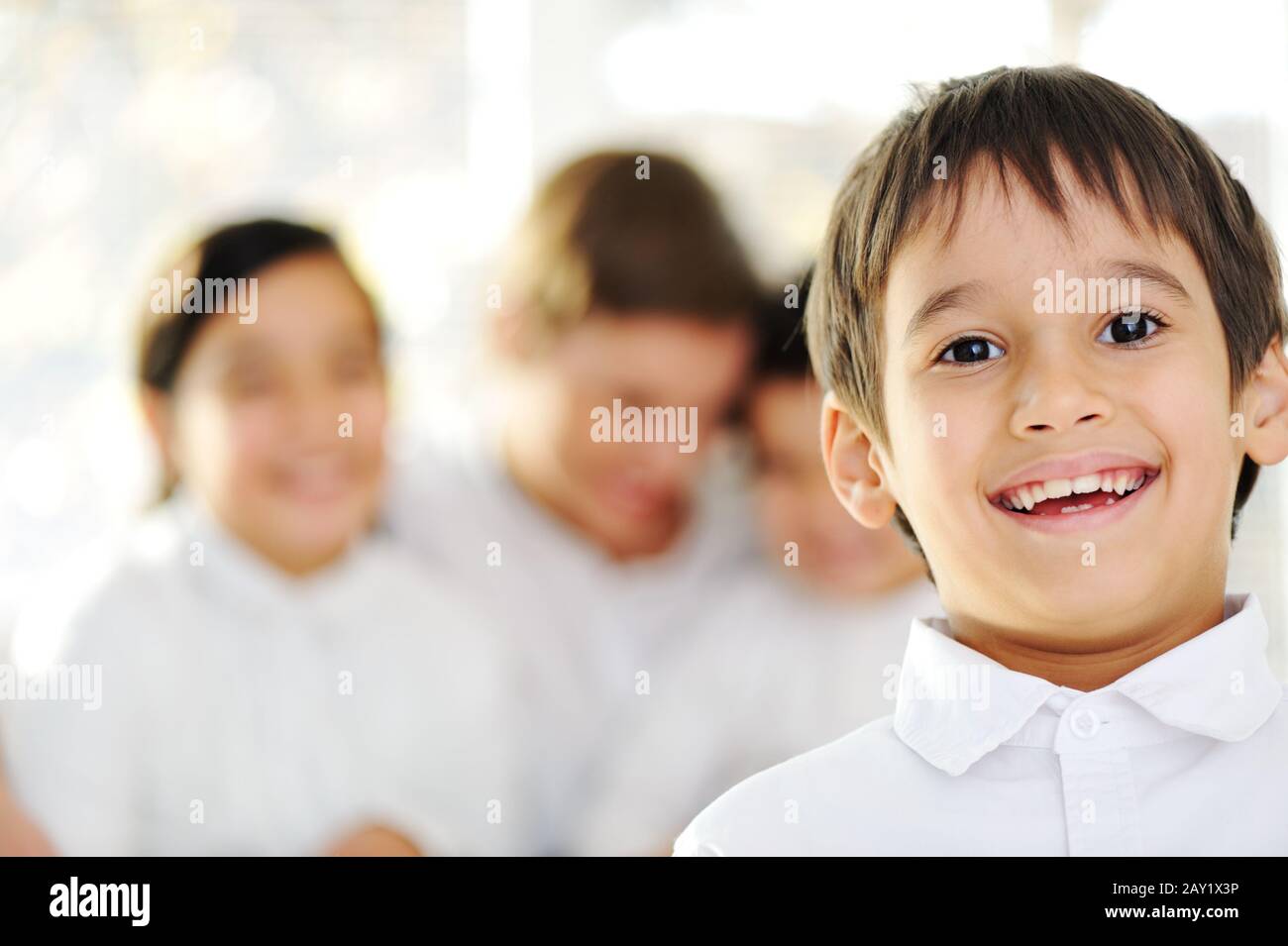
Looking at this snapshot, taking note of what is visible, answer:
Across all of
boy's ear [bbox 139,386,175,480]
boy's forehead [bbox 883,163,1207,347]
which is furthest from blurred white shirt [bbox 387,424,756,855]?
boy's forehead [bbox 883,163,1207,347]

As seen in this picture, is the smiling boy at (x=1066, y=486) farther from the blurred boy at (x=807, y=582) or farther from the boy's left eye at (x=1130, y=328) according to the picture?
the blurred boy at (x=807, y=582)

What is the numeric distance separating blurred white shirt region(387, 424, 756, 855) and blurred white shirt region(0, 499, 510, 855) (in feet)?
0.24

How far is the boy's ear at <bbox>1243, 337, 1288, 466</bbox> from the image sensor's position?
0.57 meters

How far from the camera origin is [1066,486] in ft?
1.73

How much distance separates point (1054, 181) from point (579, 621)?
0.95 m

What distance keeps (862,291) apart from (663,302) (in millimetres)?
789

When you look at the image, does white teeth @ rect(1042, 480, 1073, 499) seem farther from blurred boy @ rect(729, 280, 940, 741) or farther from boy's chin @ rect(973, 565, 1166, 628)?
blurred boy @ rect(729, 280, 940, 741)

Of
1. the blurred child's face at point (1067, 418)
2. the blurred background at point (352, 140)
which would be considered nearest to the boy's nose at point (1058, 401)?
the blurred child's face at point (1067, 418)

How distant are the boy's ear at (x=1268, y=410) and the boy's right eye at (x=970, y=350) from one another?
0.41 feet

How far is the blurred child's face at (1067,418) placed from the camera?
52cm

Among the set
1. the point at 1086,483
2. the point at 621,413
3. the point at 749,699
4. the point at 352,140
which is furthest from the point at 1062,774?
the point at 352,140
